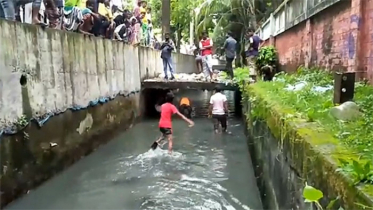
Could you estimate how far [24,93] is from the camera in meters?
8.00

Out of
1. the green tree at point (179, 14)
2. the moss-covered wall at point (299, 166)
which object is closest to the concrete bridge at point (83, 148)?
the moss-covered wall at point (299, 166)

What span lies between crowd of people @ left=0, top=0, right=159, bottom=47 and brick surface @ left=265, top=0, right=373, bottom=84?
5.63 metres

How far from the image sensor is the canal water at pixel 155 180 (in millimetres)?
7637

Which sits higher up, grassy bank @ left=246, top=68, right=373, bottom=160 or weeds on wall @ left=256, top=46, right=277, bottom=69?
weeds on wall @ left=256, top=46, right=277, bottom=69

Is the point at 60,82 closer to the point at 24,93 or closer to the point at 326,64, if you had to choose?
the point at 24,93

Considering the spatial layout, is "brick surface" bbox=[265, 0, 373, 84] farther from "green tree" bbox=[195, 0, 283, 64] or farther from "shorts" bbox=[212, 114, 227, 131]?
"green tree" bbox=[195, 0, 283, 64]

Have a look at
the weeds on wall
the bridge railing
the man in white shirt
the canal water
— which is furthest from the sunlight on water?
the weeds on wall

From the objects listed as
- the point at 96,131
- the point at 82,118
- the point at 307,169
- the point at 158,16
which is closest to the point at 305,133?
the point at 307,169

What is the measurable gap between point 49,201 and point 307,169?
540 cm

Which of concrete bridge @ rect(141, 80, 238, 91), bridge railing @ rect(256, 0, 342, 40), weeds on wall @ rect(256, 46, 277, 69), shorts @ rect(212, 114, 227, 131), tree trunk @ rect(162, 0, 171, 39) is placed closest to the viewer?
bridge railing @ rect(256, 0, 342, 40)

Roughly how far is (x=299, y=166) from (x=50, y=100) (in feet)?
21.1

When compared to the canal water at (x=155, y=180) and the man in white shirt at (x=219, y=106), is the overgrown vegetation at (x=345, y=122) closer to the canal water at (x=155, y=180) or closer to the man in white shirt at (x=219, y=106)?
the canal water at (x=155, y=180)

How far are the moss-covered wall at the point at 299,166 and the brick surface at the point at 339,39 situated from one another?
1.65 metres

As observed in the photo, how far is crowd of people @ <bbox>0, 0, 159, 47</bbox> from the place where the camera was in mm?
8766
